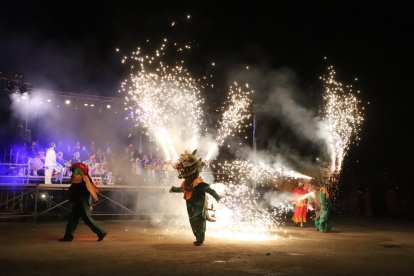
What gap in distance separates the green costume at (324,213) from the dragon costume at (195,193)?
4867 millimetres

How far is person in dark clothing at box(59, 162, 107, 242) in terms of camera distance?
1118cm

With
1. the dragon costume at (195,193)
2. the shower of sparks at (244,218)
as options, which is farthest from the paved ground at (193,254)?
the shower of sparks at (244,218)

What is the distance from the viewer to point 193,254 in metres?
9.56

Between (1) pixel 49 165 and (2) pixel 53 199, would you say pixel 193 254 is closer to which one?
(1) pixel 49 165

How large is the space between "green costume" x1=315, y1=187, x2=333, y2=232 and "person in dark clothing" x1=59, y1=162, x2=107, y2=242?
23.4 ft

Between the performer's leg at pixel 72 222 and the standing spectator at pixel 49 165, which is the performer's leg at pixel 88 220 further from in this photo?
the standing spectator at pixel 49 165

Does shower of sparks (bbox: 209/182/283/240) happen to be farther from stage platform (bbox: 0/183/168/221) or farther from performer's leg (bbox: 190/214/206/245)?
stage platform (bbox: 0/183/168/221)

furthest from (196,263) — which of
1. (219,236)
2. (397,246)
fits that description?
(397,246)

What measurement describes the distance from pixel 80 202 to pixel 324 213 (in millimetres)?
7837

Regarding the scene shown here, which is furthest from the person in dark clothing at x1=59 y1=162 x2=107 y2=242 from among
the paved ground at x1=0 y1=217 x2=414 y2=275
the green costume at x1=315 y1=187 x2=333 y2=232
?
the green costume at x1=315 y1=187 x2=333 y2=232

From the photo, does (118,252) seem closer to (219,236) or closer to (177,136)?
(219,236)

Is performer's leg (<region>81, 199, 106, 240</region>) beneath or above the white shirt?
beneath

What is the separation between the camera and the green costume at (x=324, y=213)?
14.8 meters

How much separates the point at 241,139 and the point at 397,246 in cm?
1850
